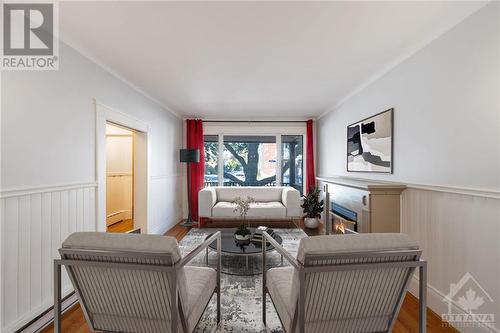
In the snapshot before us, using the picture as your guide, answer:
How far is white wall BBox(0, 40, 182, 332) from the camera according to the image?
170 centimetres

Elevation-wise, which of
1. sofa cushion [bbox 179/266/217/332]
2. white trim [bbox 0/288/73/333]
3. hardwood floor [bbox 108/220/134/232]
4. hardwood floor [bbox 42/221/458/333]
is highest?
sofa cushion [bbox 179/266/217/332]

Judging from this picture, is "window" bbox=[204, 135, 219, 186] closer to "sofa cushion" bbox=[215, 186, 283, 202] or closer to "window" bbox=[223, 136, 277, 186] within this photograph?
"window" bbox=[223, 136, 277, 186]

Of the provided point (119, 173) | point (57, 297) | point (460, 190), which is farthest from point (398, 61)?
point (119, 173)

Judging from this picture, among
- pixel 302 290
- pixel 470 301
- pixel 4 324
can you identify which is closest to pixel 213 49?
pixel 302 290

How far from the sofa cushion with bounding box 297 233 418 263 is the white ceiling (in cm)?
157

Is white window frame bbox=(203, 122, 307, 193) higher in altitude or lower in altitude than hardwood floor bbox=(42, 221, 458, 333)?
higher

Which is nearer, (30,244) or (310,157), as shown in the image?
(30,244)

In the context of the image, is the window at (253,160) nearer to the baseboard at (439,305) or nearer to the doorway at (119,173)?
the doorway at (119,173)

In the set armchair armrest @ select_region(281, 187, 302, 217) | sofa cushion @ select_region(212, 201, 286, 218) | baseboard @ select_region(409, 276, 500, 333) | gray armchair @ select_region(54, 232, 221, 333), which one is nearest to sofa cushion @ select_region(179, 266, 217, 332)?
gray armchair @ select_region(54, 232, 221, 333)

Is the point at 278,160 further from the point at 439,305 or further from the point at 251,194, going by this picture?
the point at 439,305

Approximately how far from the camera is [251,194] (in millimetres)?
5184

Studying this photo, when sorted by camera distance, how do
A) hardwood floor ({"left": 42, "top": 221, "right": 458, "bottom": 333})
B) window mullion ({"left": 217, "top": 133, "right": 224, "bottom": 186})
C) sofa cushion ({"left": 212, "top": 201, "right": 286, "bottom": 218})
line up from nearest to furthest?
hardwood floor ({"left": 42, "top": 221, "right": 458, "bottom": 333}), sofa cushion ({"left": 212, "top": 201, "right": 286, "bottom": 218}), window mullion ({"left": 217, "top": 133, "right": 224, "bottom": 186})

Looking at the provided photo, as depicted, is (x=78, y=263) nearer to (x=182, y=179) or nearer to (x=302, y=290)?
(x=302, y=290)

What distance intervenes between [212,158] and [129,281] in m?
4.70
